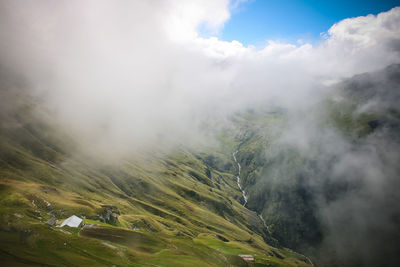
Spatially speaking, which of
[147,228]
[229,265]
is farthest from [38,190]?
[229,265]

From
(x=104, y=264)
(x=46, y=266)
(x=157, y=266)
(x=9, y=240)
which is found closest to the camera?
(x=46, y=266)

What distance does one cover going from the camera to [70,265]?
43.4 m

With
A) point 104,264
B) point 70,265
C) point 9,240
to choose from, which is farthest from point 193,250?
point 9,240

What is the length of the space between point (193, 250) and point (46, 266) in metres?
62.3

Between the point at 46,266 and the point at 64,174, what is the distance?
185 meters

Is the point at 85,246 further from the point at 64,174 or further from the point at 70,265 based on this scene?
the point at 64,174

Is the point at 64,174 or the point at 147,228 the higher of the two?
the point at 64,174

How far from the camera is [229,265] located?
3858 inches

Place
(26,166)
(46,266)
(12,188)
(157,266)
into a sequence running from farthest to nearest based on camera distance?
(26,166) → (12,188) → (157,266) → (46,266)

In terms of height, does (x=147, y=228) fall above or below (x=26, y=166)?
below

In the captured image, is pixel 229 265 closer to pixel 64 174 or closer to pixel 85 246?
pixel 85 246

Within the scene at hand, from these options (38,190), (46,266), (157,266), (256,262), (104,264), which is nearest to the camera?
(46,266)

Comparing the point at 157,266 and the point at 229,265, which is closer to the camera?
the point at 157,266

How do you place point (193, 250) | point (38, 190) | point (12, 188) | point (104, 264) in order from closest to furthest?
point (104, 264) → point (193, 250) → point (12, 188) → point (38, 190)
